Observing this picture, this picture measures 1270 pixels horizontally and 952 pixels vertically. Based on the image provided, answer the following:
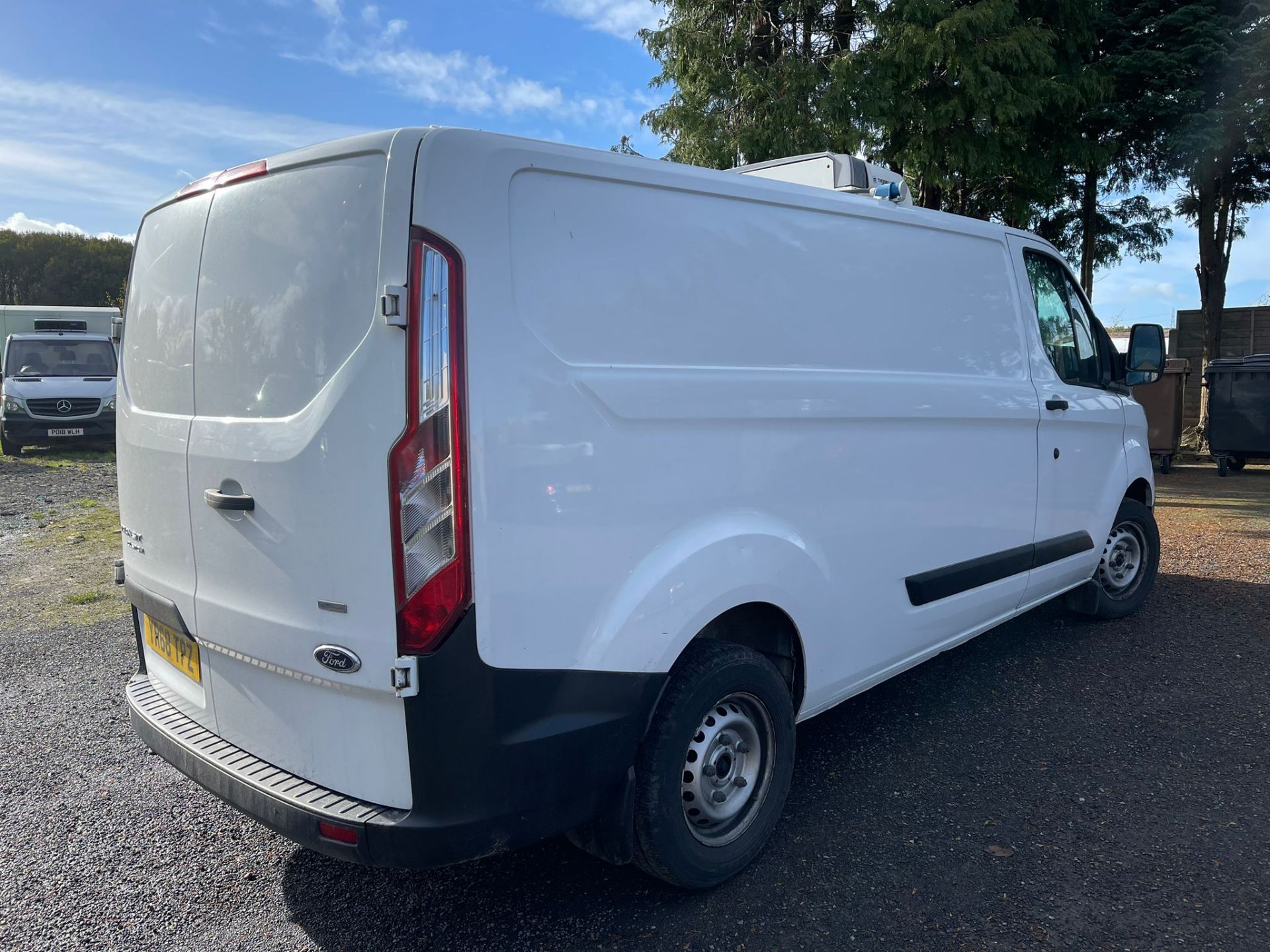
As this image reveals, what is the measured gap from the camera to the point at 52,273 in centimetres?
4675

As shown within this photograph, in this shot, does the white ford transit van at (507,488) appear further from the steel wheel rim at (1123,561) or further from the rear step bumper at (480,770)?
the steel wheel rim at (1123,561)

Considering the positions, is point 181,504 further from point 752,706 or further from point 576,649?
point 752,706

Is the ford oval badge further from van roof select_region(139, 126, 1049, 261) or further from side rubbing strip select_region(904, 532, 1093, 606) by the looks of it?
side rubbing strip select_region(904, 532, 1093, 606)

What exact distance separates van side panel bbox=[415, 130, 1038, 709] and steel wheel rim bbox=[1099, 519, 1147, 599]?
196cm

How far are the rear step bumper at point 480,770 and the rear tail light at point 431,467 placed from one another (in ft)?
0.31

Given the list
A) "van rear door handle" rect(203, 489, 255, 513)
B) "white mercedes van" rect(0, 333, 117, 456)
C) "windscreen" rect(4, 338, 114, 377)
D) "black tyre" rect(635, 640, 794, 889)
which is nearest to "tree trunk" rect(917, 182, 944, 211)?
"black tyre" rect(635, 640, 794, 889)

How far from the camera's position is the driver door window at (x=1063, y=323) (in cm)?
455

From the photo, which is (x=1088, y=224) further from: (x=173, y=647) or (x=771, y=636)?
(x=173, y=647)

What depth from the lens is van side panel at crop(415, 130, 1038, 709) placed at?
2250 millimetres

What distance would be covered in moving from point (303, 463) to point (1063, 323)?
3960 mm

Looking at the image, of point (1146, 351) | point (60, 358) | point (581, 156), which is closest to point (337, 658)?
point (581, 156)

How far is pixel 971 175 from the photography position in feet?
33.0

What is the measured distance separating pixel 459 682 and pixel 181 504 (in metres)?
1.14

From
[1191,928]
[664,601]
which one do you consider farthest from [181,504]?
[1191,928]
